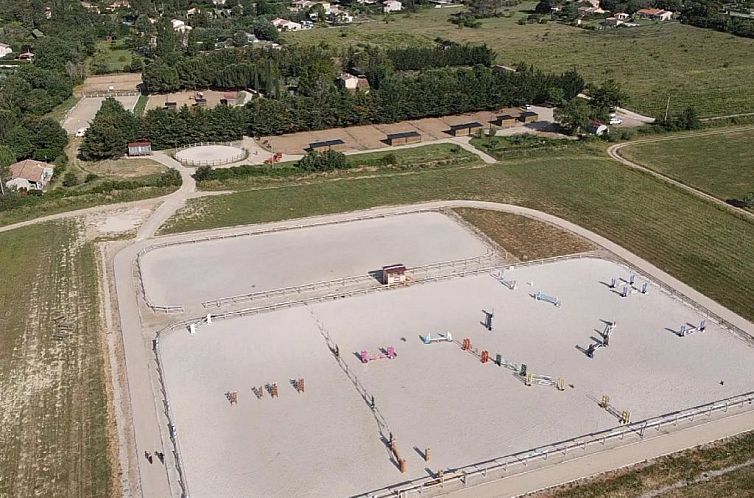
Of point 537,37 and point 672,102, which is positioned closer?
point 672,102

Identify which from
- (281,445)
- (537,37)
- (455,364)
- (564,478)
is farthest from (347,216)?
(537,37)

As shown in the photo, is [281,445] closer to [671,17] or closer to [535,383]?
[535,383]

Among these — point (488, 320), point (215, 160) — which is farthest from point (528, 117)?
point (488, 320)

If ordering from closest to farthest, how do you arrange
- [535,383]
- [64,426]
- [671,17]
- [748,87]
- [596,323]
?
[64,426], [535,383], [596,323], [748,87], [671,17]

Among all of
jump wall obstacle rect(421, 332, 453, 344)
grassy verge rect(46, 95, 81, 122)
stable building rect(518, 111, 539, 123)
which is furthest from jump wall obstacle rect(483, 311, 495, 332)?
grassy verge rect(46, 95, 81, 122)

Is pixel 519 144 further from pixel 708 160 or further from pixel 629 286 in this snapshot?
pixel 629 286

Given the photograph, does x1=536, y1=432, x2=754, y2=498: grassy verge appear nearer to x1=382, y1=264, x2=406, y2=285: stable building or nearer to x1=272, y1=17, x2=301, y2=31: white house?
x1=382, y1=264, x2=406, y2=285: stable building

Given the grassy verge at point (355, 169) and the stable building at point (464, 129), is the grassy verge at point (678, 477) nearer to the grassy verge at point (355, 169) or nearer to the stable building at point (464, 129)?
the grassy verge at point (355, 169)
